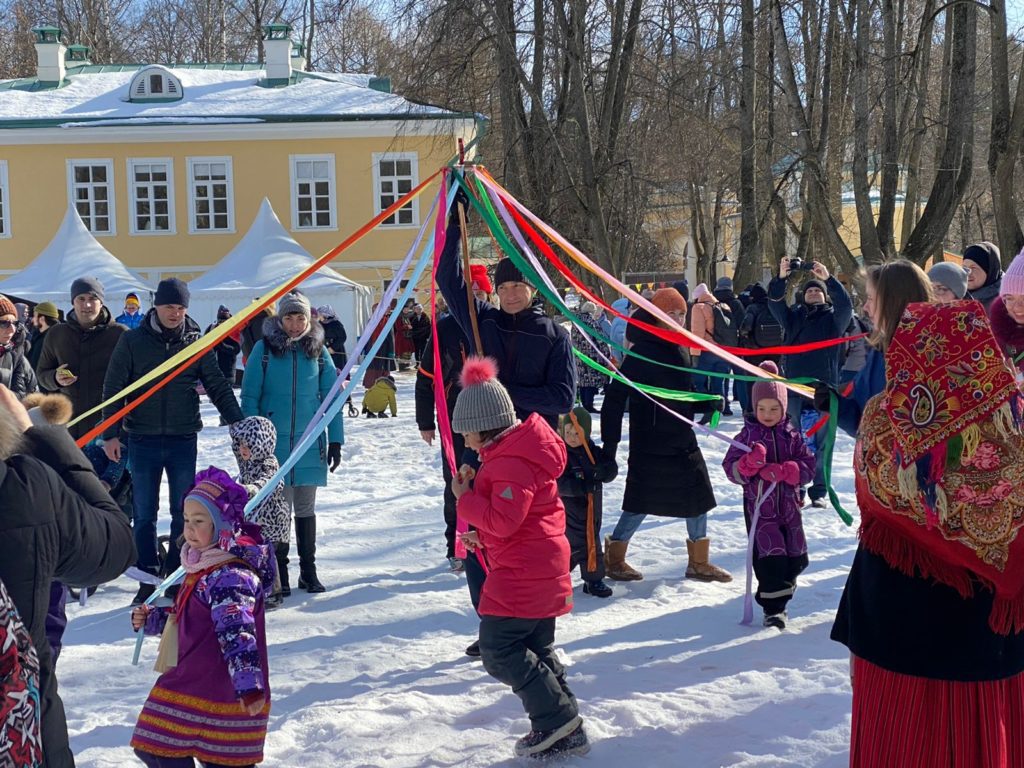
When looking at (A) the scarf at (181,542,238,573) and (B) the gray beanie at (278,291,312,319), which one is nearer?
(A) the scarf at (181,542,238,573)

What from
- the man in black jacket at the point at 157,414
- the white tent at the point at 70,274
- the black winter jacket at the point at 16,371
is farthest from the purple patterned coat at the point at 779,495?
the white tent at the point at 70,274

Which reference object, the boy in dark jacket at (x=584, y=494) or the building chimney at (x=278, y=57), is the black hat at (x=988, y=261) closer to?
the boy in dark jacket at (x=584, y=494)

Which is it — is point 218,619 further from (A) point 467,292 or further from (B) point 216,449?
(B) point 216,449

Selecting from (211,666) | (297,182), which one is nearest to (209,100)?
(297,182)

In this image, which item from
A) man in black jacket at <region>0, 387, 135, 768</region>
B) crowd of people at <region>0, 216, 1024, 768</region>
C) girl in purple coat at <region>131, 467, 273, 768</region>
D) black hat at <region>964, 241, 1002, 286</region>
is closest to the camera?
man in black jacket at <region>0, 387, 135, 768</region>

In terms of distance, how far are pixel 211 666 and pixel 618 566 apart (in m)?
3.49

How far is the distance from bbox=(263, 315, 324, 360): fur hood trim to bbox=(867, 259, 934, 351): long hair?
377 cm

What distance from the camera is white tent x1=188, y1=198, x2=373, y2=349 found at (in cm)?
2205

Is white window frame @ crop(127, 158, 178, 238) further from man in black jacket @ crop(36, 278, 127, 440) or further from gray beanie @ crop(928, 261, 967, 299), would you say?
gray beanie @ crop(928, 261, 967, 299)

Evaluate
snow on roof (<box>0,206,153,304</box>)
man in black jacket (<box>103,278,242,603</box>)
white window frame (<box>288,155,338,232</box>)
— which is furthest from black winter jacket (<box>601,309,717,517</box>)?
white window frame (<box>288,155,338,232</box>)

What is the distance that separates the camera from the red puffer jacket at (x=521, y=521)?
3.81 m

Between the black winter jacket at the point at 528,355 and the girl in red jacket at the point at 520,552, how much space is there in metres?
0.94

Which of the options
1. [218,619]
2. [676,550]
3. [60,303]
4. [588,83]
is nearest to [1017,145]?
[676,550]

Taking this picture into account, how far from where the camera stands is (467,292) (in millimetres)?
4801
